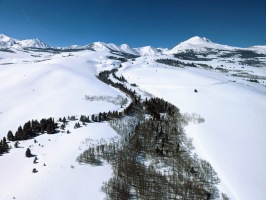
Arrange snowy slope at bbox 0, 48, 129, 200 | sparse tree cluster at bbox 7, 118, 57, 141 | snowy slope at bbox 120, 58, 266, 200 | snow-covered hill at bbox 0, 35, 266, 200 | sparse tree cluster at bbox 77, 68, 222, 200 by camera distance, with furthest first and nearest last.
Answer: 1. sparse tree cluster at bbox 7, 118, 57, 141
2. snowy slope at bbox 120, 58, 266, 200
3. sparse tree cluster at bbox 77, 68, 222, 200
4. snow-covered hill at bbox 0, 35, 266, 200
5. snowy slope at bbox 0, 48, 129, 200

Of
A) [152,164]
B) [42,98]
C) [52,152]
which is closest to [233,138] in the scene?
[152,164]

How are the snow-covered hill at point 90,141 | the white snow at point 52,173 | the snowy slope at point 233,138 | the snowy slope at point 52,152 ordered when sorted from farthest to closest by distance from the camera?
the snowy slope at point 233,138
the snow-covered hill at point 90,141
the snowy slope at point 52,152
the white snow at point 52,173

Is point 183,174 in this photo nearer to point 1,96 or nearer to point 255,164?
point 255,164

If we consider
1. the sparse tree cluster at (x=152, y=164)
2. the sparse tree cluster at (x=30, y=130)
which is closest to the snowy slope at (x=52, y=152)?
the sparse tree cluster at (x=30, y=130)

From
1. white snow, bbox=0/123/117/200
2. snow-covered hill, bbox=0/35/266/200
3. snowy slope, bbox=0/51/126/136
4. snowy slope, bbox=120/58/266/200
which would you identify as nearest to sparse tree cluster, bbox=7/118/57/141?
snow-covered hill, bbox=0/35/266/200

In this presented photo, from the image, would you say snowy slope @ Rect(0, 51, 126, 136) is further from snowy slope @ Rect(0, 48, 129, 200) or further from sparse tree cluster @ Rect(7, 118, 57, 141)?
sparse tree cluster @ Rect(7, 118, 57, 141)

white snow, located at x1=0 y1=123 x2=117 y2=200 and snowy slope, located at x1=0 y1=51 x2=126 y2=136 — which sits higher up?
snowy slope, located at x1=0 y1=51 x2=126 y2=136

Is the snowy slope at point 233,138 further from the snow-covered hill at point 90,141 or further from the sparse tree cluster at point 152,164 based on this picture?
the sparse tree cluster at point 152,164

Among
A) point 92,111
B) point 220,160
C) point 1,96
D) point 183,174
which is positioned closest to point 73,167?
point 183,174

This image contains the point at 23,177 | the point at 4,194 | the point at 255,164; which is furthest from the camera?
the point at 255,164

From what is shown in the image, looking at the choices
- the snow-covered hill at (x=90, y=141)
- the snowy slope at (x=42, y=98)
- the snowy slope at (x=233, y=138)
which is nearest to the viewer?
the snow-covered hill at (x=90, y=141)

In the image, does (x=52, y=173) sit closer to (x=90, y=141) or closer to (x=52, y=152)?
(x=52, y=152)
